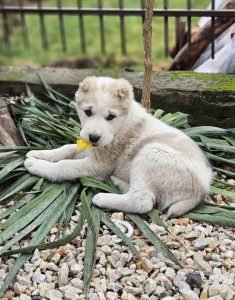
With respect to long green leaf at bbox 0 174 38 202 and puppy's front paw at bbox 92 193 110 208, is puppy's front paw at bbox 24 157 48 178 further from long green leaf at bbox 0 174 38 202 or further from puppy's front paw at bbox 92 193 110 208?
puppy's front paw at bbox 92 193 110 208

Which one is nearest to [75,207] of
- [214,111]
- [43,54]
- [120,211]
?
[120,211]

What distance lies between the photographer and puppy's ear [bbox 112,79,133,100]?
4020 millimetres

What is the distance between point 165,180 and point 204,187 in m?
0.29

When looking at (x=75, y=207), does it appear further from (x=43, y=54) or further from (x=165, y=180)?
(x=43, y=54)

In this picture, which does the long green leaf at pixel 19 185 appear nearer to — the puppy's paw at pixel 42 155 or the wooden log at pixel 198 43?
the puppy's paw at pixel 42 155

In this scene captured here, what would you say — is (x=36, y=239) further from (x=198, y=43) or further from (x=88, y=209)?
(x=198, y=43)

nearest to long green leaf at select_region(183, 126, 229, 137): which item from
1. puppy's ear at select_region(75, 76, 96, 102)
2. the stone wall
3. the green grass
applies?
the stone wall

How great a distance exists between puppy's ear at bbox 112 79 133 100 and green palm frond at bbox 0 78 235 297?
2.19 ft

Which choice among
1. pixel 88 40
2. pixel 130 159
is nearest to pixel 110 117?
pixel 130 159

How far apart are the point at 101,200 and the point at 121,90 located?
782mm

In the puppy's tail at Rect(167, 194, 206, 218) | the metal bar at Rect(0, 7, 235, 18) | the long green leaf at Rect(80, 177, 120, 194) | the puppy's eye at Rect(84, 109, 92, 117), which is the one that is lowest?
the puppy's tail at Rect(167, 194, 206, 218)

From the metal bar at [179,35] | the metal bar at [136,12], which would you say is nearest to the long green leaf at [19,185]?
the metal bar at [136,12]

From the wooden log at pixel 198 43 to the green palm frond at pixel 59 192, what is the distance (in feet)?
4.50

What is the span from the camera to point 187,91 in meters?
Answer: 5.27
